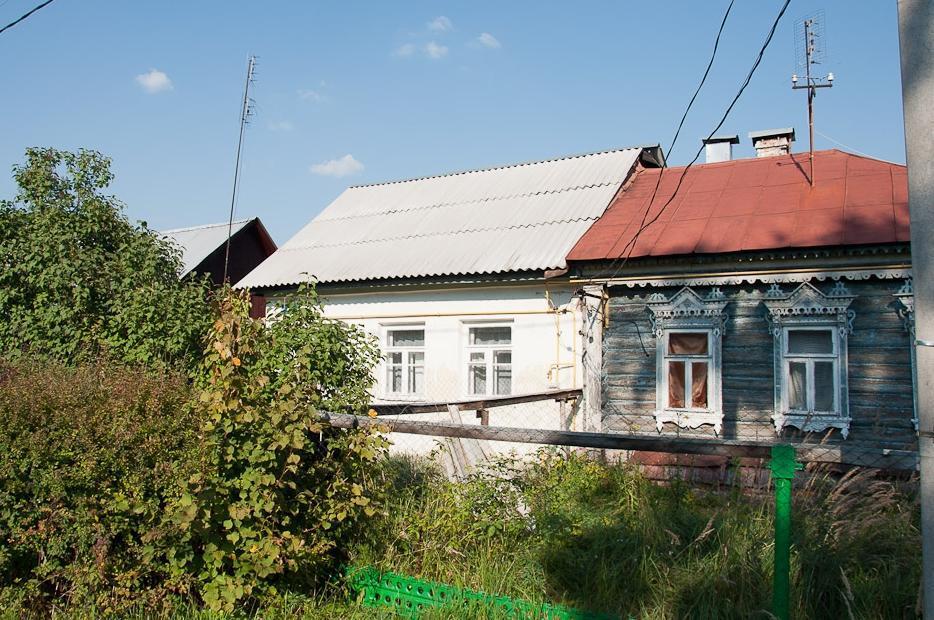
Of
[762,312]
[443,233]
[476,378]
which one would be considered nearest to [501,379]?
[476,378]

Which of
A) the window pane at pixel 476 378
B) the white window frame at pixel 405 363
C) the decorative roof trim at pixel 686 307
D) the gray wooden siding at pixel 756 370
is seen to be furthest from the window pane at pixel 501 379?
the decorative roof trim at pixel 686 307

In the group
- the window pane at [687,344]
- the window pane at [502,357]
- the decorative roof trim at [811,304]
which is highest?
the decorative roof trim at [811,304]

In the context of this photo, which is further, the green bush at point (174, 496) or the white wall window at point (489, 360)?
the white wall window at point (489, 360)

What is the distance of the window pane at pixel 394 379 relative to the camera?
13.4 metres

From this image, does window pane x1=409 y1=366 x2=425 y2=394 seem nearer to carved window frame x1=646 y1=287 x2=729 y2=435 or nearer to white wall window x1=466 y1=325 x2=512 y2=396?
white wall window x1=466 y1=325 x2=512 y2=396

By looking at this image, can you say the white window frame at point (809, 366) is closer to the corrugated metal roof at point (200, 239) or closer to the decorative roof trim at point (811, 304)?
the decorative roof trim at point (811, 304)

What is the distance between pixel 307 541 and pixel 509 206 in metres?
10.5

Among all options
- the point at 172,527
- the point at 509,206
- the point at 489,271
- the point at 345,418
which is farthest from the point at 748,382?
the point at 172,527

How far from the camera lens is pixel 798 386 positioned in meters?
9.62

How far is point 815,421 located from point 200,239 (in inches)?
770

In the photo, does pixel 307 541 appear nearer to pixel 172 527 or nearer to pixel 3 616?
pixel 172 527

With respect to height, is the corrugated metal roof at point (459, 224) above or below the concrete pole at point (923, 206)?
above

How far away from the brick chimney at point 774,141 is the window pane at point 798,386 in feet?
15.7

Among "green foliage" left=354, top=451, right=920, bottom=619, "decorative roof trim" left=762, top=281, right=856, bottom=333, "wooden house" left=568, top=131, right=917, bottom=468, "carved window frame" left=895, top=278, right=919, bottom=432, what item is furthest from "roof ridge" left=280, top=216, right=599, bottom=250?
"green foliage" left=354, top=451, right=920, bottom=619
